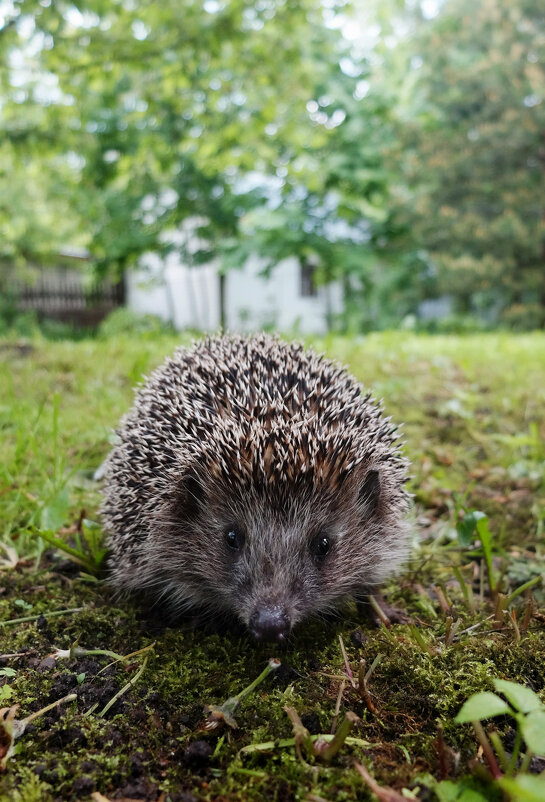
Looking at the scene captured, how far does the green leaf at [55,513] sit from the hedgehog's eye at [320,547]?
112 centimetres

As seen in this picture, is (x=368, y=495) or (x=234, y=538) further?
(x=368, y=495)

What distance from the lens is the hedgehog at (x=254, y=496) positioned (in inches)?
91.8

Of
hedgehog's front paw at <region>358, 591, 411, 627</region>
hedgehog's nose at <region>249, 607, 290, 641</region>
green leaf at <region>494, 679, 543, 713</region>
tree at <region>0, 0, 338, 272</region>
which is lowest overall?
A: hedgehog's front paw at <region>358, 591, 411, 627</region>

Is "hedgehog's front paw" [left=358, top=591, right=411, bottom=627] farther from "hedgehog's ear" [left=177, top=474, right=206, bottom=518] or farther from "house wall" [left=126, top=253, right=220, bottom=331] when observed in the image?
"house wall" [left=126, top=253, right=220, bottom=331]

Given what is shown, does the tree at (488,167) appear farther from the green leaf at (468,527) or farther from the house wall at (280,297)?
the green leaf at (468,527)

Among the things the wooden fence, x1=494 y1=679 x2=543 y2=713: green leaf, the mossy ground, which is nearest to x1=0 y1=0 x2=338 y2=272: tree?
the mossy ground

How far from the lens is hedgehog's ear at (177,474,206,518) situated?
2.53m

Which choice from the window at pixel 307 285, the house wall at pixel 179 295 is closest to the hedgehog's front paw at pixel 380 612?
the house wall at pixel 179 295

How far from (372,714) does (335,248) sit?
16.0 m

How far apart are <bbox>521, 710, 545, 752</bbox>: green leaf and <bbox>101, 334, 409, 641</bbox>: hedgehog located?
0.89m

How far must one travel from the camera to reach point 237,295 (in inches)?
893

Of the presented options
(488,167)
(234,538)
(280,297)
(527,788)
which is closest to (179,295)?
(280,297)

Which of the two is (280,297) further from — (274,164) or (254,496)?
(254,496)

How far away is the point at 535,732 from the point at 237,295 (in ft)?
72.1
